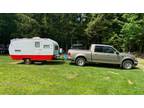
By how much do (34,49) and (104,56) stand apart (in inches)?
126

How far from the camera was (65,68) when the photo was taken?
9.44 m

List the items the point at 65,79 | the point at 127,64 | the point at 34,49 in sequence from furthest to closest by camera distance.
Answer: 1. the point at 127,64
2. the point at 34,49
3. the point at 65,79

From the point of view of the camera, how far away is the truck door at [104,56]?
10502 mm

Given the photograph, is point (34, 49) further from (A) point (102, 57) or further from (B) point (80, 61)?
(A) point (102, 57)

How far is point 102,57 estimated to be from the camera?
422 inches

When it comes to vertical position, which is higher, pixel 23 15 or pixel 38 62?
pixel 23 15

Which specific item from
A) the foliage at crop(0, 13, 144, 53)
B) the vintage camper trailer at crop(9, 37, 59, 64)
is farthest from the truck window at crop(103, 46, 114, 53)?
the vintage camper trailer at crop(9, 37, 59, 64)

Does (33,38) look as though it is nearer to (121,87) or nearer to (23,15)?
(23,15)

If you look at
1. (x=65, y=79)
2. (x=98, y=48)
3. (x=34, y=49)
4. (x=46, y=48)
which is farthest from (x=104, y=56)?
(x=34, y=49)

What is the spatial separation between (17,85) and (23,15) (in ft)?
9.77

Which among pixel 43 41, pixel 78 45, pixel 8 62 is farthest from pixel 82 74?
pixel 8 62

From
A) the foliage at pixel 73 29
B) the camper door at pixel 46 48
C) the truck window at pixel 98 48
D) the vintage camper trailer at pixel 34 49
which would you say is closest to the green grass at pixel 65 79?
the vintage camper trailer at pixel 34 49

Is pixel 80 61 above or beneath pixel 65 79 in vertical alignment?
above

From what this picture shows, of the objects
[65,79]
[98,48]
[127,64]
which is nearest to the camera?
[65,79]
